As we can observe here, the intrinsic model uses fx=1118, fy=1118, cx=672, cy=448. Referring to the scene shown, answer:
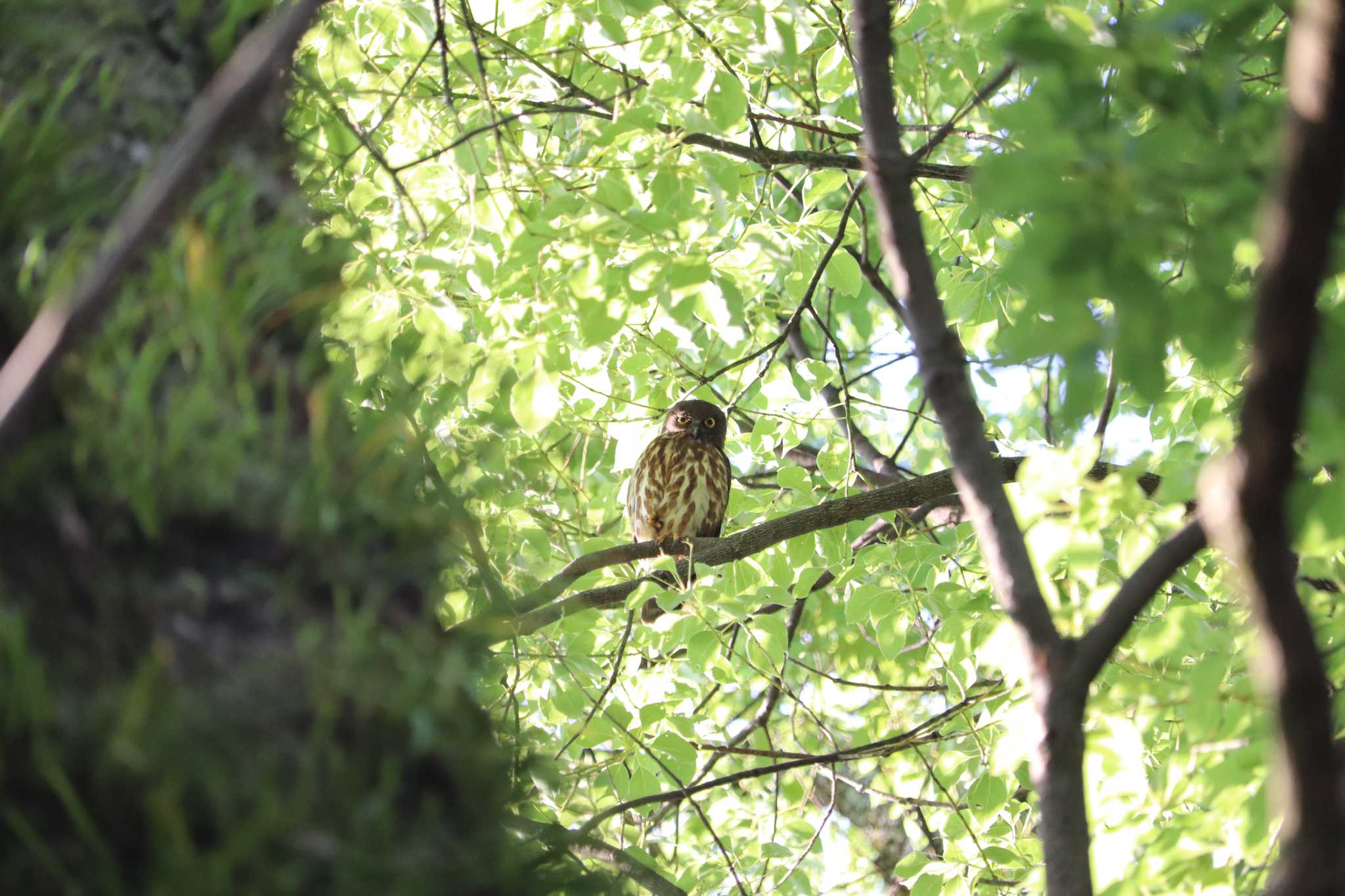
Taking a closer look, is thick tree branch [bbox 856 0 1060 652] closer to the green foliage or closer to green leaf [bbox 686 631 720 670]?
the green foliage

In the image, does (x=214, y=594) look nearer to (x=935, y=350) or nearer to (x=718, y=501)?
(x=935, y=350)

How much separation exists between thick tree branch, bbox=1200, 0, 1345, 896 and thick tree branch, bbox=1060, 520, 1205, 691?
227 mm

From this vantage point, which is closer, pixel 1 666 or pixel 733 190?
pixel 1 666

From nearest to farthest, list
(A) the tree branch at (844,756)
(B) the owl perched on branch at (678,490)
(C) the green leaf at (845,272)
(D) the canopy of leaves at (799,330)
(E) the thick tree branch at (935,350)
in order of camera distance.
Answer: (D) the canopy of leaves at (799,330) < (E) the thick tree branch at (935,350) < (A) the tree branch at (844,756) < (C) the green leaf at (845,272) < (B) the owl perched on branch at (678,490)

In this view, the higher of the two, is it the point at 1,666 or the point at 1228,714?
the point at 1228,714

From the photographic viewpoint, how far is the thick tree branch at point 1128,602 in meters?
1.12

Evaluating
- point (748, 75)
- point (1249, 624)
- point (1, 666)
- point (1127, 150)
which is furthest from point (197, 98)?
point (748, 75)

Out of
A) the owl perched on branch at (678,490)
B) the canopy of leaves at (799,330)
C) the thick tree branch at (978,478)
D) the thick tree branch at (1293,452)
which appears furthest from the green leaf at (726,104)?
the owl perched on branch at (678,490)

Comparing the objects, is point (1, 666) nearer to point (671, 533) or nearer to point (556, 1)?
point (556, 1)

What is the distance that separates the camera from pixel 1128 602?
1136mm

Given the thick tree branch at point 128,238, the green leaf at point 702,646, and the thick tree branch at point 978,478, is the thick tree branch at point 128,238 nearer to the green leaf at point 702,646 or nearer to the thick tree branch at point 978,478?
the thick tree branch at point 978,478

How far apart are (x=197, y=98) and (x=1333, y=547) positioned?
136 cm

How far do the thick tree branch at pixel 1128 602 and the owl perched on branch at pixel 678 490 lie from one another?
4.11 metres

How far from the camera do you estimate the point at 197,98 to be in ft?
4.13
